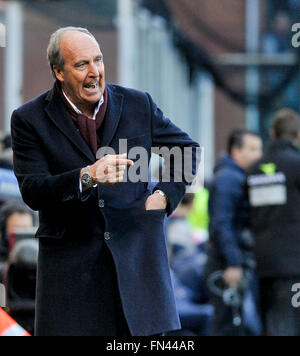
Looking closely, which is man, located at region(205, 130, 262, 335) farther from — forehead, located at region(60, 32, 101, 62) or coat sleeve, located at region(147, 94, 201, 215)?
forehead, located at region(60, 32, 101, 62)

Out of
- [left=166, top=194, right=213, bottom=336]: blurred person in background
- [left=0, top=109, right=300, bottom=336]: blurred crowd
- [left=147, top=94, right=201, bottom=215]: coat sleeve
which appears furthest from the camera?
[left=166, top=194, right=213, bottom=336]: blurred person in background

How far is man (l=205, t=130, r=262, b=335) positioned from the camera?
8.13 meters

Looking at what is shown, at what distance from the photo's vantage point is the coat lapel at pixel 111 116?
3826 mm

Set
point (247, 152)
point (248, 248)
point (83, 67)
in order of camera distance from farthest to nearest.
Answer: point (247, 152) → point (248, 248) → point (83, 67)

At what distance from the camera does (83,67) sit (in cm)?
378

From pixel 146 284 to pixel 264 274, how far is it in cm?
357

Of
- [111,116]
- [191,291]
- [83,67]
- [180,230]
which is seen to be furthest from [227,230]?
[83,67]

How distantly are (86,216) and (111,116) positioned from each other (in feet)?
1.14

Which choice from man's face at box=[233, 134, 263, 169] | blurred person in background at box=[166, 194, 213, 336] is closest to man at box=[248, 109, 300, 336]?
blurred person in background at box=[166, 194, 213, 336]

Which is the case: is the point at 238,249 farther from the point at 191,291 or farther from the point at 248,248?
the point at 191,291

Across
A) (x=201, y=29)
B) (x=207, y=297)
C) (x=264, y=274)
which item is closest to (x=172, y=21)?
(x=201, y=29)

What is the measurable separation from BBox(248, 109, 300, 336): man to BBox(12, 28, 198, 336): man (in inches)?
134
